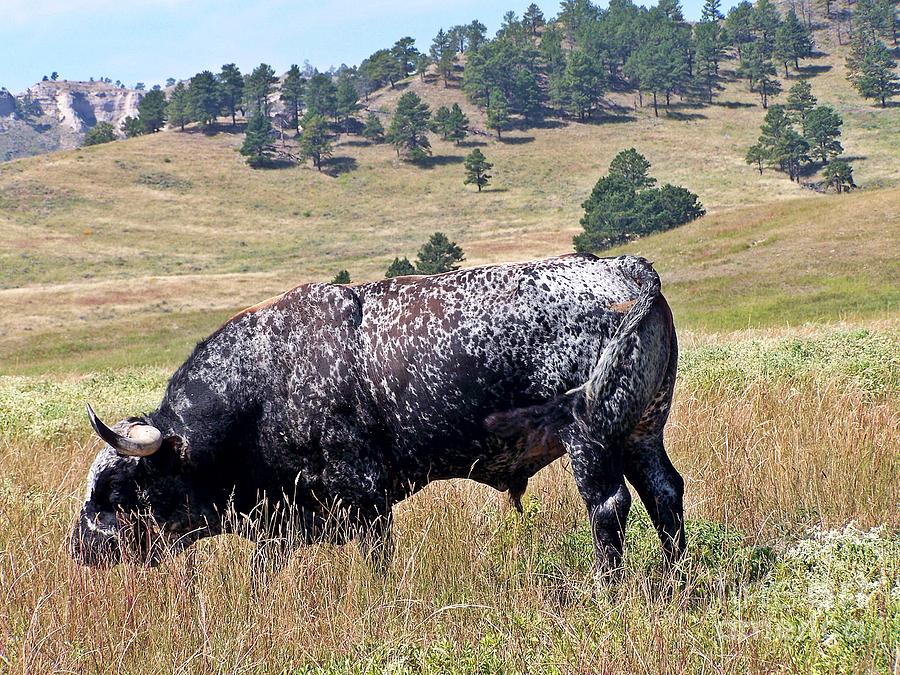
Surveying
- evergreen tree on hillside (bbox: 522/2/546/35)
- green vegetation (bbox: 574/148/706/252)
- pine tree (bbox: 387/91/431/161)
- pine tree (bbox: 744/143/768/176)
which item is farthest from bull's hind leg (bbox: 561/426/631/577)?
evergreen tree on hillside (bbox: 522/2/546/35)

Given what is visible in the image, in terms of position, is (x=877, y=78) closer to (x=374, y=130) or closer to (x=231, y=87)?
(x=374, y=130)

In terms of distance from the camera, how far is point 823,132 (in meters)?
99.2

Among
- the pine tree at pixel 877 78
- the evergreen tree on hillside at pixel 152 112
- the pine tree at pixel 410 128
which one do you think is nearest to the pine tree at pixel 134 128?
the evergreen tree on hillside at pixel 152 112

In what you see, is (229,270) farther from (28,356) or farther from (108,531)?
(108,531)

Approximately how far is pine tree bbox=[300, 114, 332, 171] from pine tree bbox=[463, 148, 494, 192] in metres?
23.6

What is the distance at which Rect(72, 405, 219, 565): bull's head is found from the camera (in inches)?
206

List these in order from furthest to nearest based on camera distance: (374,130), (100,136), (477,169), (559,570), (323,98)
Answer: (100,136) < (323,98) < (374,130) < (477,169) < (559,570)

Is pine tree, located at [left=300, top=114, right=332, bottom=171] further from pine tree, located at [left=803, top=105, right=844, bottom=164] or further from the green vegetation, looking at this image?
pine tree, located at [left=803, top=105, right=844, bottom=164]

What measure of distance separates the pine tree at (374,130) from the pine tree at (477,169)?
25.0 m

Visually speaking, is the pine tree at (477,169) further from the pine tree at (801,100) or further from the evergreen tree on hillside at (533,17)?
the evergreen tree on hillside at (533,17)

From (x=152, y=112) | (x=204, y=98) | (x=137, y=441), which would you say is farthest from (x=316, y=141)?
(x=137, y=441)

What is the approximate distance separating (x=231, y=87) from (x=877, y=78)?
99.4 m

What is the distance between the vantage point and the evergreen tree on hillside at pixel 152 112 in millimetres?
148000

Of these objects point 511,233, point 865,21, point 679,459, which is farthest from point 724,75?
point 679,459
